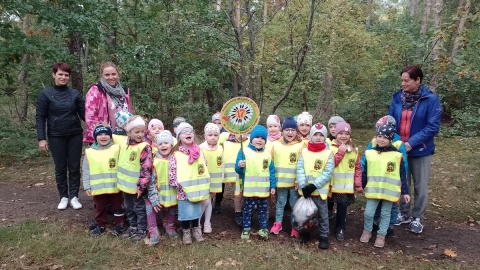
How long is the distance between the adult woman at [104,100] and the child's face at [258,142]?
2.13 m

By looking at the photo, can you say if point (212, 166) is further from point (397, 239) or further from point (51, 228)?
point (397, 239)

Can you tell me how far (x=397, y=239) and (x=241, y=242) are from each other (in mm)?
2289

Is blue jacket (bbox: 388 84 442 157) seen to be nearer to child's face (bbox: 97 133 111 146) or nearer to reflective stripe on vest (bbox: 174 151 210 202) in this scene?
reflective stripe on vest (bbox: 174 151 210 202)

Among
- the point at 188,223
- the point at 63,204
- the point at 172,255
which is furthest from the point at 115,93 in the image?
→ the point at 172,255

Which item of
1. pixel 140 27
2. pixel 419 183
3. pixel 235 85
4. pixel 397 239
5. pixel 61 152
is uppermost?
pixel 140 27

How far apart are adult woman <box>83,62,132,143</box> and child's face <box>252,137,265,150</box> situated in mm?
2130

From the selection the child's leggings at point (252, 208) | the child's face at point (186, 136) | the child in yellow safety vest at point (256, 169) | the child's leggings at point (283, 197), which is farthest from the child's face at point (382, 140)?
the child's face at point (186, 136)

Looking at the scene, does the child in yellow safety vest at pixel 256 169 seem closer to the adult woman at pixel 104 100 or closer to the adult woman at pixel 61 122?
the adult woman at pixel 104 100

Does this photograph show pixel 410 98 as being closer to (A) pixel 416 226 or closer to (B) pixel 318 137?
(B) pixel 318 137

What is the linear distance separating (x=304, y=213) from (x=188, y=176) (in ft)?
5.29

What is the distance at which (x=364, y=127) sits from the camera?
16.1 meters

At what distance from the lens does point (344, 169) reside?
16.7ft

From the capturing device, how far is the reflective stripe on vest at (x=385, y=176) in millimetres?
4879

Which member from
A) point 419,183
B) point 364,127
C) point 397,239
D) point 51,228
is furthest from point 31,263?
point 364,127
